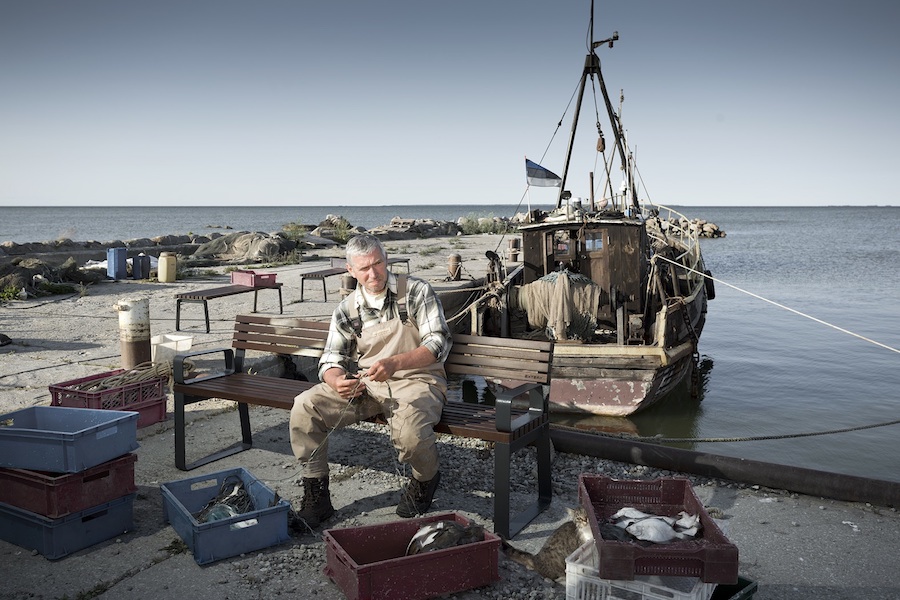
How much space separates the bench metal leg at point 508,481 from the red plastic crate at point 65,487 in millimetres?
2127

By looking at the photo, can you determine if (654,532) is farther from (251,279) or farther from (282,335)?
(251,279)

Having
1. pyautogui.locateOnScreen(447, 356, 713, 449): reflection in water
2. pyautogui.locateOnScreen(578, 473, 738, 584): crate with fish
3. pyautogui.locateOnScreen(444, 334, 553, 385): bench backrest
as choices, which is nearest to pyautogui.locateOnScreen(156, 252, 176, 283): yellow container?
pyautogui.locateOnScreen(447, 356, 713, 449): reflection in water

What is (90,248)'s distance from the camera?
2331cm

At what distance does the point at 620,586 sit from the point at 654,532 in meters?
0.30

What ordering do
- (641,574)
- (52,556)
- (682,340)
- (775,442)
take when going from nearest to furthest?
(641,574)
(52,556)
(775,442)
(682,340)

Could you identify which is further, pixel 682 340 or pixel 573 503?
pixel 682 340

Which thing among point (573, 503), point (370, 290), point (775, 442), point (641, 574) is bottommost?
point (775, 442)

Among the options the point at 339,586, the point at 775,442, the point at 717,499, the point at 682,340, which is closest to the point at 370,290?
the point at 339,586

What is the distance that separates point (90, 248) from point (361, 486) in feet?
71.3

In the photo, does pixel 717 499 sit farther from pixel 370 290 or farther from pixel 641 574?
pixel 370 290

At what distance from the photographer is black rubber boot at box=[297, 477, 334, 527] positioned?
168 inches

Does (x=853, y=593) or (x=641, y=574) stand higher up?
(x=641, y=574)

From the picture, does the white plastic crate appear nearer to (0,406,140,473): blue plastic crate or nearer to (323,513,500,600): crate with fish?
(323,513,500,600): crate with fish

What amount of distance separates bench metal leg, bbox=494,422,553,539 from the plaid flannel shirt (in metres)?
0.73
